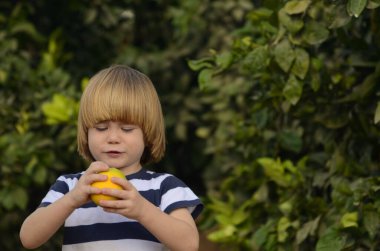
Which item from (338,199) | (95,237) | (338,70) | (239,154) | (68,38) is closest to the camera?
(95,237)

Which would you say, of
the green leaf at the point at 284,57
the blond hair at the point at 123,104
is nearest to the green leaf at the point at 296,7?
the green leaf at the point at 284,57

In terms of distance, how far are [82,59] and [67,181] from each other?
11.4ft

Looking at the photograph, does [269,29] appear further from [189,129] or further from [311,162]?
[189,129]

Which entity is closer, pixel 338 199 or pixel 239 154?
pixel 338 199

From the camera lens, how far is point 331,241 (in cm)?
414

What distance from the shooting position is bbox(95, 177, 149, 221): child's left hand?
286cm

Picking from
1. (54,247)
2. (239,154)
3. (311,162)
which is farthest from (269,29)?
(54,247)

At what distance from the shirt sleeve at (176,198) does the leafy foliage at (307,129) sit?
40.0 inches

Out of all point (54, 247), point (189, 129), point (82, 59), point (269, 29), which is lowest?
point (54, 247)

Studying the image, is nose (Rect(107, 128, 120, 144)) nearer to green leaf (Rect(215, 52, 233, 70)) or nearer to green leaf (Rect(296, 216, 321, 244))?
green leaf (Rect(215, 52, 233, 70))

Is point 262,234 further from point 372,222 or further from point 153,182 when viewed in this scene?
point 153,182

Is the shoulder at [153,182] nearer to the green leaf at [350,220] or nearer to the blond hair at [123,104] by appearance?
the blond hair at [123,104]

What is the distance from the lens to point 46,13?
6.66 metres

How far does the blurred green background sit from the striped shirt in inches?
41.5
